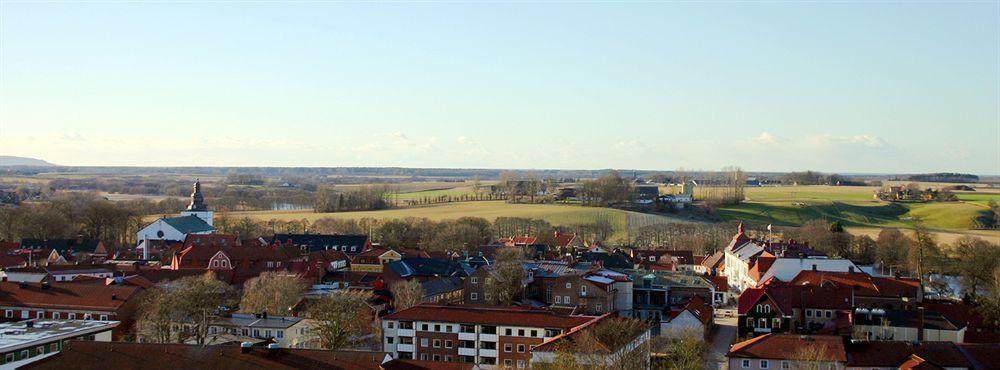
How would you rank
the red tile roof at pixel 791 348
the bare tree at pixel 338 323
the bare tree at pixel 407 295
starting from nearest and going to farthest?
1. the red tile roof at pixel 791 348
2. the bare tree at pixel 338 323
3. the bare tree at pixel 407 295

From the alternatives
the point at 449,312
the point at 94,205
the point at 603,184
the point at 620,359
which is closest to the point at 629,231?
the point at 603,184

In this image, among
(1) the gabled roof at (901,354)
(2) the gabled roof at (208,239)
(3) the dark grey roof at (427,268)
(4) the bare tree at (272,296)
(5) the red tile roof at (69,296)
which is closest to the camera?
(1) the gabled roof at (901,354)

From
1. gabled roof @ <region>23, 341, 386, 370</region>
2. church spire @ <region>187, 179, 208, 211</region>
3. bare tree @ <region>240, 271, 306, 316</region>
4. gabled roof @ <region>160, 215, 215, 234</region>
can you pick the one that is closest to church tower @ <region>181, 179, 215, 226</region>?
church spire @ <region>187, 179, 208, 211</region>

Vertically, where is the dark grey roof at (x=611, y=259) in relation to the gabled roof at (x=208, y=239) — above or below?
below

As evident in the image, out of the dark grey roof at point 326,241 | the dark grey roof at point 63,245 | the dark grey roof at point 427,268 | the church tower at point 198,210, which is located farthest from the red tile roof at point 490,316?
the church tower at point 198,210

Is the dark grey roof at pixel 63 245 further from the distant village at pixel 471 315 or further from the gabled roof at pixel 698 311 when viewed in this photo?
the gabled roof at pixel 698 311

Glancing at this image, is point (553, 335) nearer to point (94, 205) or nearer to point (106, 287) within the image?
point (106, 287)

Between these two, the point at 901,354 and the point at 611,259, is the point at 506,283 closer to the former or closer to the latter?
the point at 611,259
